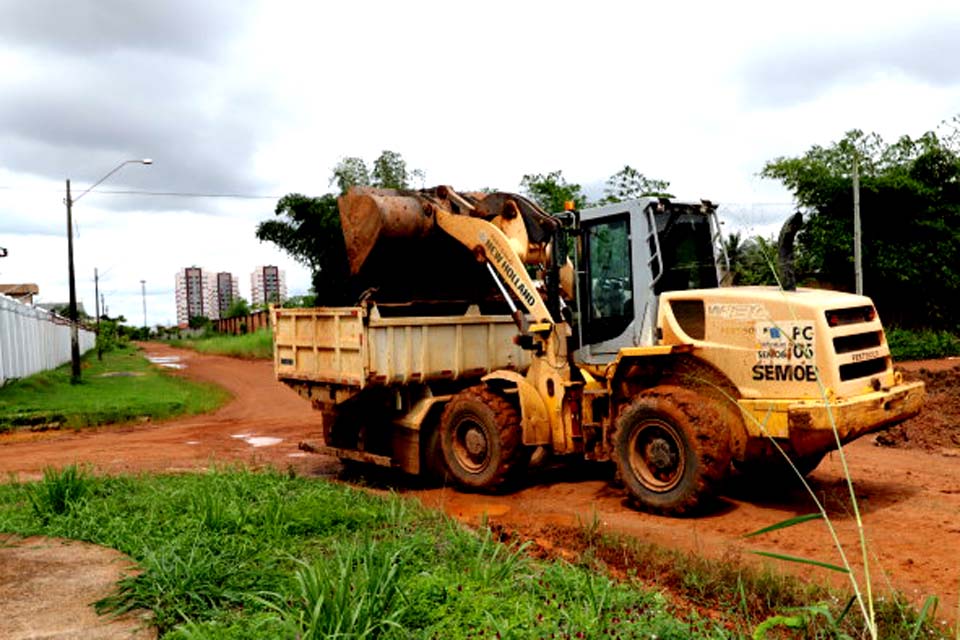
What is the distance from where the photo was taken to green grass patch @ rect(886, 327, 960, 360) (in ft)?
78.0

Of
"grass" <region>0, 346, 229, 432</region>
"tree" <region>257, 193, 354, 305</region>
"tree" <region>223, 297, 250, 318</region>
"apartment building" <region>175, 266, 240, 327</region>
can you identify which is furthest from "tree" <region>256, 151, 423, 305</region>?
"apartment building" <region>175, 266, 240, 327</region>

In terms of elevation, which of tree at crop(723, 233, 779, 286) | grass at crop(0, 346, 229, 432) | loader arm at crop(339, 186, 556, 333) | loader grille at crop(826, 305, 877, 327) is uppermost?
loader arm at crop(339, 186, 556, 333)

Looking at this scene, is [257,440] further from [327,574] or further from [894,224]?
[894,224]

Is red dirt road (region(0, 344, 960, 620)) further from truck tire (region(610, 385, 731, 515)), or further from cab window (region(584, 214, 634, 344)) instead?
cab window (region(584, 214, 634, 344))

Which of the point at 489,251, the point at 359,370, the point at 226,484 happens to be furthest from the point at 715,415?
the point at 226,484

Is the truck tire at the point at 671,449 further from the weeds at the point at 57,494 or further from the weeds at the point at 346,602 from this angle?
the weeds at the point at 57,494

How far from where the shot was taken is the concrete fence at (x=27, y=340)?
74.3 feet

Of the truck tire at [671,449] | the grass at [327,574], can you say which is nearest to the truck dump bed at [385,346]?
the grass at [327,574]

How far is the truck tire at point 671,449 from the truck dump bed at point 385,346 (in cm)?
236

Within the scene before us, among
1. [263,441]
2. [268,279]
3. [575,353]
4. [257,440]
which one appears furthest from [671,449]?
[268,279]

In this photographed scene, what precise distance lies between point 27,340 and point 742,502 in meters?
25.0

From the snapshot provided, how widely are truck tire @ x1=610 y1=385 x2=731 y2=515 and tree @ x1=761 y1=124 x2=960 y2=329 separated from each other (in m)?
18.7

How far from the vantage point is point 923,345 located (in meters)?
24.0

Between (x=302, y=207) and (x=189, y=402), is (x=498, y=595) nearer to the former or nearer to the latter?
(x=189, y=402)
